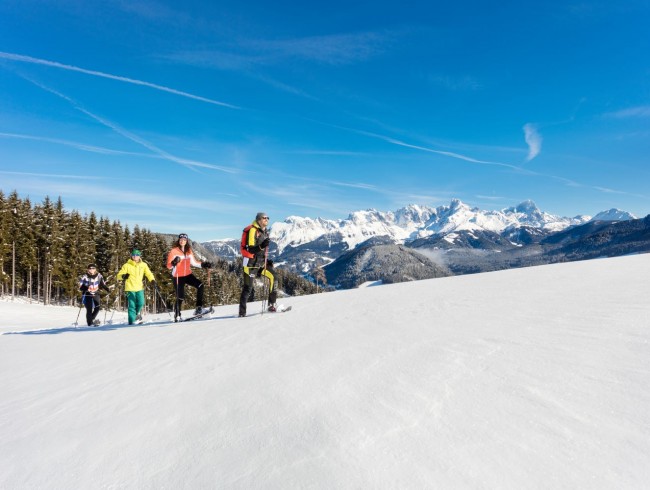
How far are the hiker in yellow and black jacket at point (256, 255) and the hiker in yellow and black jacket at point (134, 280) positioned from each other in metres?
4.16

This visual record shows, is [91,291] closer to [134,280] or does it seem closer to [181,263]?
[134,280]

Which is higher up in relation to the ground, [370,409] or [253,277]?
[253,277]

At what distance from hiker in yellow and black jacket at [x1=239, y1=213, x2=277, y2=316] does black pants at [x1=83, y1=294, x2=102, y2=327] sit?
684 centimetres

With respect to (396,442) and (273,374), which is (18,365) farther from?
(396,442)

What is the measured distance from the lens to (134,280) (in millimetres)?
11516

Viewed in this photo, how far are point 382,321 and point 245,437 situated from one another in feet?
12.4

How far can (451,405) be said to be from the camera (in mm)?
2723

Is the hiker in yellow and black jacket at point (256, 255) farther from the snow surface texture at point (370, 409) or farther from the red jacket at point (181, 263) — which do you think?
the snow surface texture at point (370, 409)

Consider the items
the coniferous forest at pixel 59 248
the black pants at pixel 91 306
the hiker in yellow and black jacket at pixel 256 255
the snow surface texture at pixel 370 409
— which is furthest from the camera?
the coniferous forest at pixel 59 248

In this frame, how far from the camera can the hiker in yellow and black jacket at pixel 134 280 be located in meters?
11.4

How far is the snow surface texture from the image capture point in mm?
2090

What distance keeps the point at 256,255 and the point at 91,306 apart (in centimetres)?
795

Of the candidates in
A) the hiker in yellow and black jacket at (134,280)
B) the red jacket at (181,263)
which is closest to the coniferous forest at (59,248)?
the hiker in yellow and black jacket at (134,280)

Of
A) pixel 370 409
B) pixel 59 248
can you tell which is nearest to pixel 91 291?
pixel 370 409
